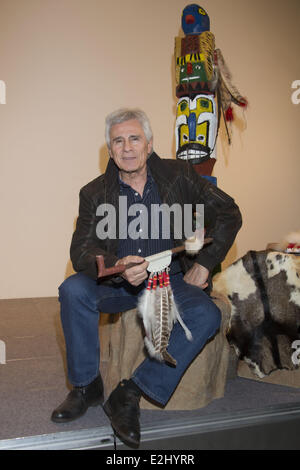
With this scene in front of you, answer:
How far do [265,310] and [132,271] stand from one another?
0.71 metres

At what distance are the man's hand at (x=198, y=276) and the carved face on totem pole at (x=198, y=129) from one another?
89 cm

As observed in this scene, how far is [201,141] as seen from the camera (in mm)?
2457

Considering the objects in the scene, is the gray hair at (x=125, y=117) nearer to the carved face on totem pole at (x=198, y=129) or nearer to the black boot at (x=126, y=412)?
the carved face on totem pole at (x=198, y=129)

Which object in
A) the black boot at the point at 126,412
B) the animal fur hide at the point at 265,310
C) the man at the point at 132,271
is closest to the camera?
the black boot at the point at 126,412

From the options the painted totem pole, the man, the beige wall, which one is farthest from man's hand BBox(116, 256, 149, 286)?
the beige wall

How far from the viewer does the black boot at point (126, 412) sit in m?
1.39

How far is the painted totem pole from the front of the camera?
2.45 m

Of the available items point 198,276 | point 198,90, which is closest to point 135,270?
point 198,276

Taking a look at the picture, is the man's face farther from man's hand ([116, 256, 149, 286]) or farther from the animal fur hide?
the animal fur hide

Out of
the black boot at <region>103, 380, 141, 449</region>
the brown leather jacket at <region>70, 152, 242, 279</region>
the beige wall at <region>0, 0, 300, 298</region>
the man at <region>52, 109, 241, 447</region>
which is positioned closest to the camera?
the black boot at <region>103, 380, 141, 449</region>

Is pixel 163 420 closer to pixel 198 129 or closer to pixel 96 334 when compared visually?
pixel 96 334

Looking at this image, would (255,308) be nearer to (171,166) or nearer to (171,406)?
(171,406)

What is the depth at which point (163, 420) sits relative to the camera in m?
1.55

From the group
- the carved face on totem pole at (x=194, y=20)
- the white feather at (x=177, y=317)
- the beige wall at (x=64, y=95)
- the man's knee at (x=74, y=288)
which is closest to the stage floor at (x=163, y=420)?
the white feather at (x=177, y=317)
